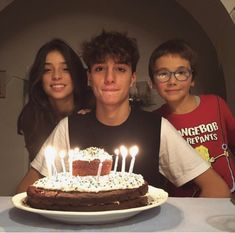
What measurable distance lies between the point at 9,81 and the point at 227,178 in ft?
7.03

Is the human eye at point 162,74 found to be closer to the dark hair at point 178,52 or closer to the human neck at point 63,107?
the dark hair at point 178,52

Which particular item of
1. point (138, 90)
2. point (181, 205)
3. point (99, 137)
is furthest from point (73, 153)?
point (138, 90)

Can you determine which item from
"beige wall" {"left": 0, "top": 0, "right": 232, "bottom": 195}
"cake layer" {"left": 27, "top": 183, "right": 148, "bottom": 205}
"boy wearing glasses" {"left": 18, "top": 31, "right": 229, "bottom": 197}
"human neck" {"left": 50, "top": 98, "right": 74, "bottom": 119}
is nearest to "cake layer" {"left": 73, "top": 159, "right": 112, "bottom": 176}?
"cake layer" {"left": 27, "top": 183, "right": 148, "bottom": 205}

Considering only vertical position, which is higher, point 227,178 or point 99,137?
point 99,137

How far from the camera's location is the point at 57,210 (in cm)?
97

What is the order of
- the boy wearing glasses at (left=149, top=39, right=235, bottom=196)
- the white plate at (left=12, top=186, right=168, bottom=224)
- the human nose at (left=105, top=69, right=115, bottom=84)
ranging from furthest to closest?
1. the boy wearing glasses at (left=149, top=39, right=235, bottom=196)
2. the human nose at (left=105, top=69, right=115, bottom=84)
3. the white plate at (left=12, top=186, right=168, bottom=224)

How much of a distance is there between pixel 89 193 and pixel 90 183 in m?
0.04

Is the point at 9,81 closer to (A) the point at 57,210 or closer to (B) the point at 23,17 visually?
(B) the point at 23,17

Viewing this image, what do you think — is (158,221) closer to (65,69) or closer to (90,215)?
(90,215)

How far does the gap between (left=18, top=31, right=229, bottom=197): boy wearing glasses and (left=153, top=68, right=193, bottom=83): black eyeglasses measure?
0.33 meters

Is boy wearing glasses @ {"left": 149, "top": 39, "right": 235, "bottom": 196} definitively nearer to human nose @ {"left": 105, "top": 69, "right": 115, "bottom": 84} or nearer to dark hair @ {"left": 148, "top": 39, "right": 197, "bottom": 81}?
dark hair @ {"left": 148, "top": 39, "right": 197, "bottom": 81}

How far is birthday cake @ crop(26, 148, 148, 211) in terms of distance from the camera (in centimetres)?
97

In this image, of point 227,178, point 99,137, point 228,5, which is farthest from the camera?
point 228,5

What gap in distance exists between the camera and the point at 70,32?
3465mm
